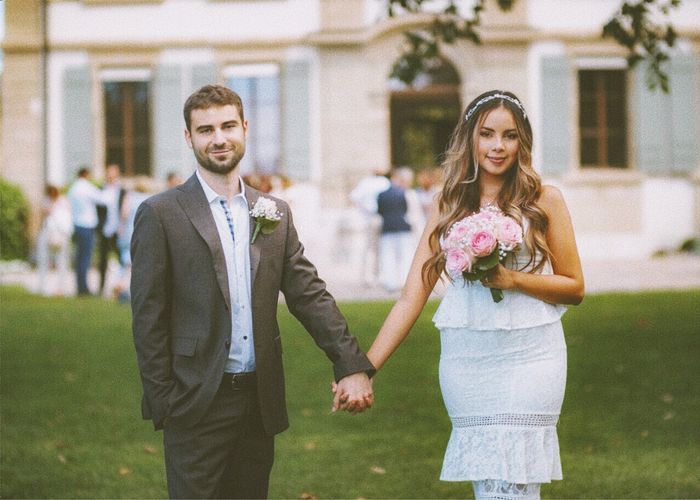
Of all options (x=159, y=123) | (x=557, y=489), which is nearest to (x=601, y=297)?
(x=557, y=489)

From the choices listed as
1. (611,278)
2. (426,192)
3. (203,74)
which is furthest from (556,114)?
(203,74)

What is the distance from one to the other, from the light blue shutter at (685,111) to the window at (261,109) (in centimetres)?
767

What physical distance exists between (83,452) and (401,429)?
80.7 inches

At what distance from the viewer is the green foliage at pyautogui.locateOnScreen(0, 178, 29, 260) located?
20734 mm

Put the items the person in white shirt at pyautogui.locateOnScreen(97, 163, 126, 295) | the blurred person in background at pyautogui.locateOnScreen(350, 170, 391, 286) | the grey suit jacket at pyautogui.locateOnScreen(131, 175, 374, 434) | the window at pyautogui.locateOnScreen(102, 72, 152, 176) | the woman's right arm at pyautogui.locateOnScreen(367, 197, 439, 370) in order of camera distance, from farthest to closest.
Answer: the window at pyautogui.locateOnScreen(102, 72, 152, 176) < the blurred person in background at pyautogui.locateOnScreen(350, 170, 391, 286) < the person in white shirt at pyautogui.locateOnScreen(97, 163, 126, 295) < the woman's right arm at pyautogui.locateOnScreen(367, 197, 439, 370) < the grey suit jacket at pyautogui.locateOnScreen(131, 175, 374, 434)

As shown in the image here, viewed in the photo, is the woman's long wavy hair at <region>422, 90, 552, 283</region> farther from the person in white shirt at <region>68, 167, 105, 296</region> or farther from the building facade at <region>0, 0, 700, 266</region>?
the building facade at <region>0, 0, 700, 266</region>

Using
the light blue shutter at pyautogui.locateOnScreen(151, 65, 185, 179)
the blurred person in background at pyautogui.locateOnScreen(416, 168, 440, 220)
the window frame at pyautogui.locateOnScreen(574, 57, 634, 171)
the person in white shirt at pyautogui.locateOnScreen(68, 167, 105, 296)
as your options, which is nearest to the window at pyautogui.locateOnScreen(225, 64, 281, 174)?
the light blue shutter at pyautogui.locateOnScreen(151, 65, 185, 179)

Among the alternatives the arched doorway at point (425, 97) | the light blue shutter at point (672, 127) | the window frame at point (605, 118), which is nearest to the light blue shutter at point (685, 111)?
the light blue shutter at point (672, 127)

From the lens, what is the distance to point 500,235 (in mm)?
3799

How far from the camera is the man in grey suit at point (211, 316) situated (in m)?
3.64

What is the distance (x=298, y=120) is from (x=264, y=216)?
17589 mm

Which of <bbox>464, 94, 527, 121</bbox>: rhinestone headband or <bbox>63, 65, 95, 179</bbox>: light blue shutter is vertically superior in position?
<bbox>63, 65, 95, 179</bbox>: light blue shutter

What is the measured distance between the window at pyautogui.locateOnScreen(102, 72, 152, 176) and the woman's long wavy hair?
1829cm

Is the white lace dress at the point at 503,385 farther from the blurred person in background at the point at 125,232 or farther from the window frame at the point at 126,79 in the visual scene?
the window frame at the point at 126,79
